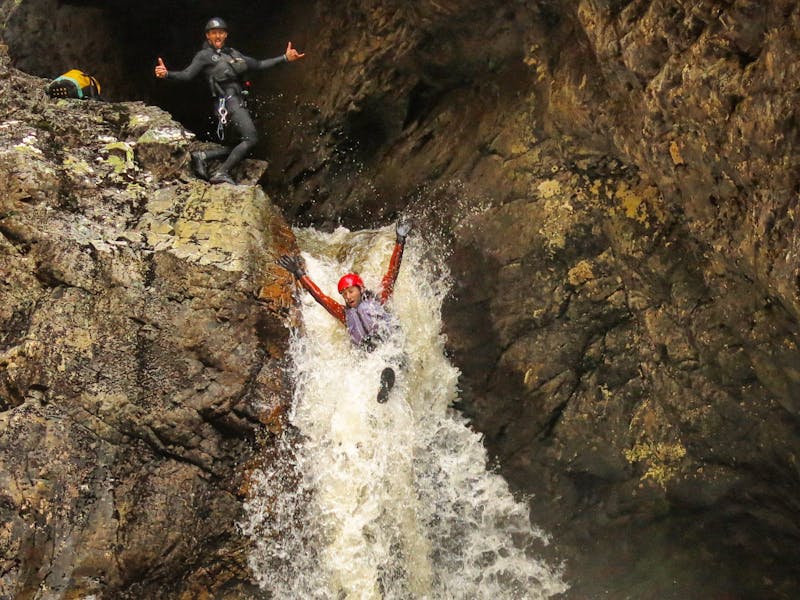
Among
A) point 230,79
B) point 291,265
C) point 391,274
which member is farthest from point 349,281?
point 230,79

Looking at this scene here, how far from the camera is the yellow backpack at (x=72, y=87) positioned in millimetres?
8516

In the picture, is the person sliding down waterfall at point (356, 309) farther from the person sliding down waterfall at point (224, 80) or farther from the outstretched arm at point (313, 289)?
the person sliding down waterfall at point (224, 80)

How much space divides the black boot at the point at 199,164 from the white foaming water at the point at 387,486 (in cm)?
145

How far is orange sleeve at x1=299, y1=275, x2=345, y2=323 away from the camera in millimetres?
7500

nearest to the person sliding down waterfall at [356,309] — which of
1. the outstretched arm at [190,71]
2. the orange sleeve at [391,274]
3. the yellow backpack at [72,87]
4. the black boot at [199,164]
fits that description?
the orange sleeve at [391,274]

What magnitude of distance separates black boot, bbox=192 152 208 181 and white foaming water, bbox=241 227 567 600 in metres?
1.45

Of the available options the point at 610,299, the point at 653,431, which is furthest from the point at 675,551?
the point at 610,299

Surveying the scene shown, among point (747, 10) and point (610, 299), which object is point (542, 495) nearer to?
point (610, 299)

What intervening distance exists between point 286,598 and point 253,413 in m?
1.73

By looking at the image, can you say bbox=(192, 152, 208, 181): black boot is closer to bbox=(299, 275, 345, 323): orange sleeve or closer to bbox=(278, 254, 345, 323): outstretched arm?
bbox=(278, 254, 345, 323): outstretched arm

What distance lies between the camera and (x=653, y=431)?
7570mm

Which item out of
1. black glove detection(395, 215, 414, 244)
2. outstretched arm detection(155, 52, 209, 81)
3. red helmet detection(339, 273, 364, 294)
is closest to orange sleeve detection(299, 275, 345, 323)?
red helmet detection(339, 273, 364, 294)

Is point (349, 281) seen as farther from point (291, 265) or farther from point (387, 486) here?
point (387, 486)

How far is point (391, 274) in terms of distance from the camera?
25.7ft
